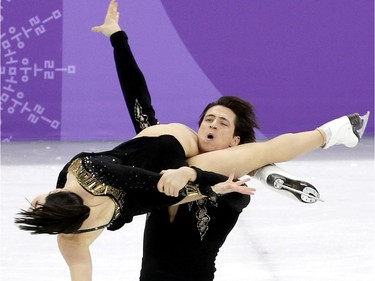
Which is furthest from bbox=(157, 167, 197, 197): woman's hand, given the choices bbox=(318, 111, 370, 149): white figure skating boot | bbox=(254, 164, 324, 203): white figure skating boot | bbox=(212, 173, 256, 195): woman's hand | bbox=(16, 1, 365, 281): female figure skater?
bbox=(318, 111, 370, 149): white figure skating boot

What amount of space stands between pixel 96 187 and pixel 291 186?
2.29 feet

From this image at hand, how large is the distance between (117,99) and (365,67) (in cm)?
200

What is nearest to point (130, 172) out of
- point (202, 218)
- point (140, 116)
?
point (202, 218)

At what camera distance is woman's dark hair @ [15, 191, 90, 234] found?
325cm

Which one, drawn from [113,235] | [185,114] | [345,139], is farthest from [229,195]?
[185,114]

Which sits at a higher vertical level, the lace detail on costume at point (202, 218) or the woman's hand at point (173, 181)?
the woman's hand at point (173, 181)

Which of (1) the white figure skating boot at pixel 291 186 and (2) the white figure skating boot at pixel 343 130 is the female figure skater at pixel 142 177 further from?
(1) the white figure skating boot at pixel 291 186

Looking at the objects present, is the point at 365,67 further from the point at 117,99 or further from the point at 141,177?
the point at 141,177

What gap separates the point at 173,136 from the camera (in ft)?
11.9

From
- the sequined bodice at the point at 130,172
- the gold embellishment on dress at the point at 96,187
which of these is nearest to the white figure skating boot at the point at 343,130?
the sequined bodice at the point at 130,172

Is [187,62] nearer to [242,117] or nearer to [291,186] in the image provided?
[242,117]

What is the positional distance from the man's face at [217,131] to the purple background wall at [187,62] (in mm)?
3662

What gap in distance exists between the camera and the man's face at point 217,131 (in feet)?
12.3

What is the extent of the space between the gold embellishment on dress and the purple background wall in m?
3.99
